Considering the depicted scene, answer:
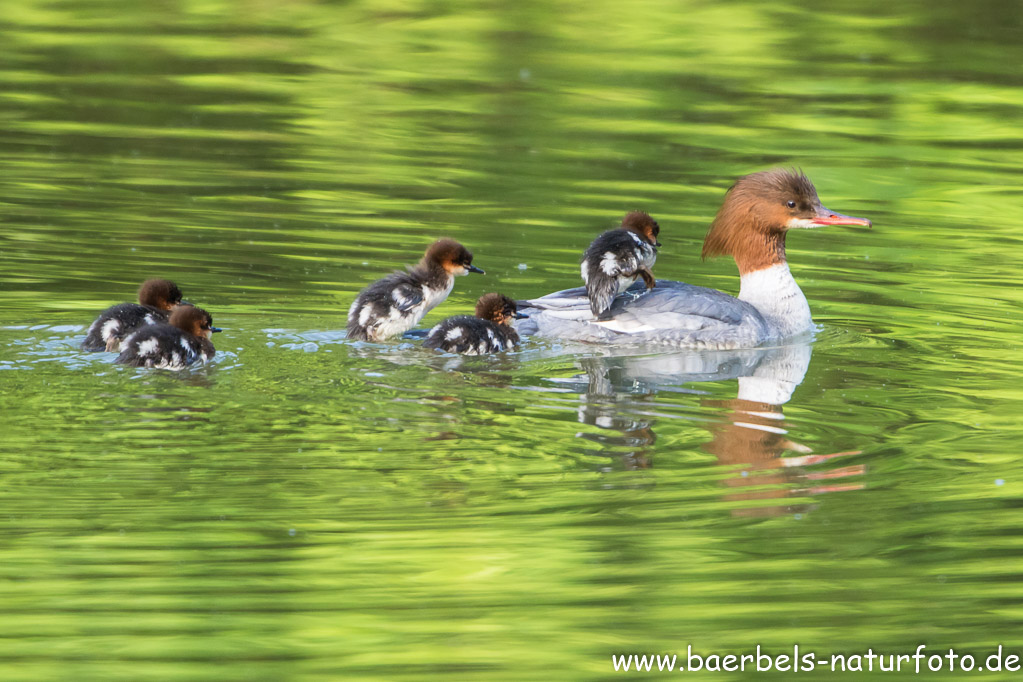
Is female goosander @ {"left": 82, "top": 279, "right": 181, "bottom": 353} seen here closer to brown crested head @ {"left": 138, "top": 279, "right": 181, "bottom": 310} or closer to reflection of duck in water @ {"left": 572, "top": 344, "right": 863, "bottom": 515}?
brown crested head @ {"left": 138, "top": 279, "right": 181, "bottom": 310}

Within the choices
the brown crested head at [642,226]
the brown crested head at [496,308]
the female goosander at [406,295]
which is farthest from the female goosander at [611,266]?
the female goosander at [406,295]

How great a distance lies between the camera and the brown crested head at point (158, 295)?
26.3ft

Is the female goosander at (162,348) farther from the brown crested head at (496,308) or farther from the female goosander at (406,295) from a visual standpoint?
the brown crested head at (496,308)

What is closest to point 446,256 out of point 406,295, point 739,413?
point 406,295

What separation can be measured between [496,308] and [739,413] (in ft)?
5.50

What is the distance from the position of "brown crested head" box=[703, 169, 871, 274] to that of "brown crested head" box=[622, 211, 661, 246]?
0.56 m

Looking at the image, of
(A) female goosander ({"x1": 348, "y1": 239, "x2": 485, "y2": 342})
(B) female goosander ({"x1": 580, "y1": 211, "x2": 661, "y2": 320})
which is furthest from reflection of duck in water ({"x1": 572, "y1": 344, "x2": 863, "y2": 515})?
(A) female goosander ({"x1": 348, "y1": 239, "x2": 485, "y2": 342})

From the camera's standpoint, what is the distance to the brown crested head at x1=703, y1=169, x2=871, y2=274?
887 cm

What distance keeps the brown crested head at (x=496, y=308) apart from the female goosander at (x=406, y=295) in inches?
9.6

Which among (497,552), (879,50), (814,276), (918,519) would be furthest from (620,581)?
(879,50)

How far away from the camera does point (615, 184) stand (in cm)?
Answer: 1230

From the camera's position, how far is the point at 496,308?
8.02 meters

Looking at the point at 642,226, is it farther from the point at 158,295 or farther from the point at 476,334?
the point at 158,295

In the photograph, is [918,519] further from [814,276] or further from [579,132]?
[579,132]
